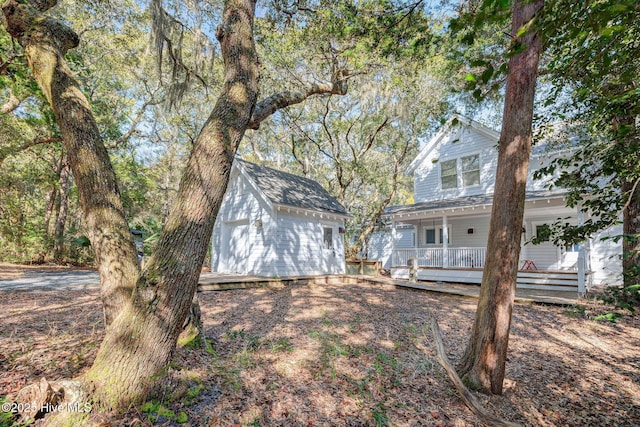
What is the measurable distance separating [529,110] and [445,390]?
3.21 m

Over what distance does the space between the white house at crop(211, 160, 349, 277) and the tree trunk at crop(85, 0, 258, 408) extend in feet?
23.6

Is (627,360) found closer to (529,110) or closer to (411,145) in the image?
(529,110)

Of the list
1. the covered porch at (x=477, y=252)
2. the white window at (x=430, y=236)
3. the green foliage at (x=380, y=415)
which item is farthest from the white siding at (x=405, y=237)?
the green foliage at (x=380, y=415)

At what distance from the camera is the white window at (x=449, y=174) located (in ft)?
44.1

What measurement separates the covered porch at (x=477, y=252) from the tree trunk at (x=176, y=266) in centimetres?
962

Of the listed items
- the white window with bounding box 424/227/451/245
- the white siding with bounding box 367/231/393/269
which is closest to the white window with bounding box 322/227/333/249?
the white window with bounding box 424/227/451/245

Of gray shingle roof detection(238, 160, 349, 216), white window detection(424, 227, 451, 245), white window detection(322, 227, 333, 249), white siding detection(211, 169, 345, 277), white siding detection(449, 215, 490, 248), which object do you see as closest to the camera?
white siding detection(211, 169, 345, 277)

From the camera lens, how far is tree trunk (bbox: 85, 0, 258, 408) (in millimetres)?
2330

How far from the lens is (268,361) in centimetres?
368

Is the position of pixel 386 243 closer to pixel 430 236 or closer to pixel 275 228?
pixel 430 236

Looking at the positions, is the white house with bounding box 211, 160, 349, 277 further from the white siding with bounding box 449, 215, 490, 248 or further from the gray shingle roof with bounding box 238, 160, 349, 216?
the white siding with bounding box 449, 215, 490, 248

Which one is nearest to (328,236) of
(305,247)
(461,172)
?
(305,247)

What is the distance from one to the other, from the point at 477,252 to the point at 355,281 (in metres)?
4.82

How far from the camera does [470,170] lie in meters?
13.0
